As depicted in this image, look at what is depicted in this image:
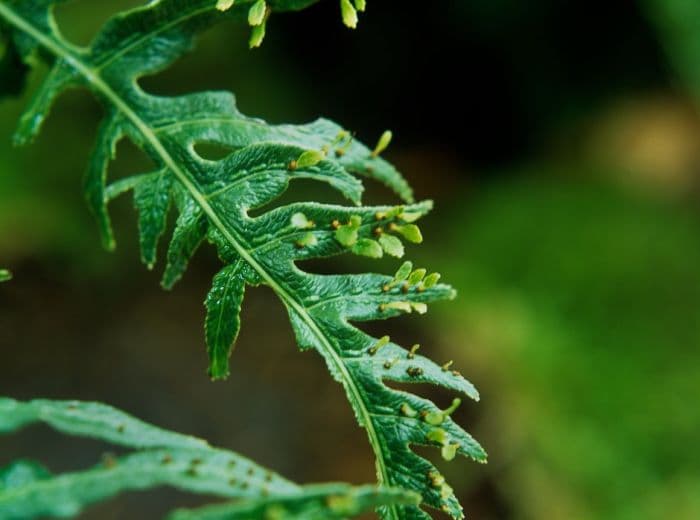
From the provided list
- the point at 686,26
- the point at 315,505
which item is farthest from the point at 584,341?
the point at 315,505

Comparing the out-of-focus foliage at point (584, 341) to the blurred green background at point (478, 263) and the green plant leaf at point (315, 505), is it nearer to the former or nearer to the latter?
the blurred green background at point (478, 263)

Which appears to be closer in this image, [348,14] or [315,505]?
[315,505]

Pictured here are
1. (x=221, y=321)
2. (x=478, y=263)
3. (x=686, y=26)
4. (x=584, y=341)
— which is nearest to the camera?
(x=221, y=321)

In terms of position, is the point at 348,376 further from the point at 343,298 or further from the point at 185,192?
the point at 185,192

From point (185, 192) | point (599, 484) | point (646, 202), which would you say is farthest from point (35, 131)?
point (646, 202)

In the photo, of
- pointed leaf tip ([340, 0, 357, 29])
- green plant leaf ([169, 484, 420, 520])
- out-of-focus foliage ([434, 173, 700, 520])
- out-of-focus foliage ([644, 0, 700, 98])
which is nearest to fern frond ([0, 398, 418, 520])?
green plant leaf ([169, 484, 420, 520])

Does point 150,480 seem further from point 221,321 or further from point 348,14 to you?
point 348,14

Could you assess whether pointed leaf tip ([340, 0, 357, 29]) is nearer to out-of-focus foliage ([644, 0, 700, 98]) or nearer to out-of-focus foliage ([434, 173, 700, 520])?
out-of-focus foliage ([434, 173, 700, 520])
